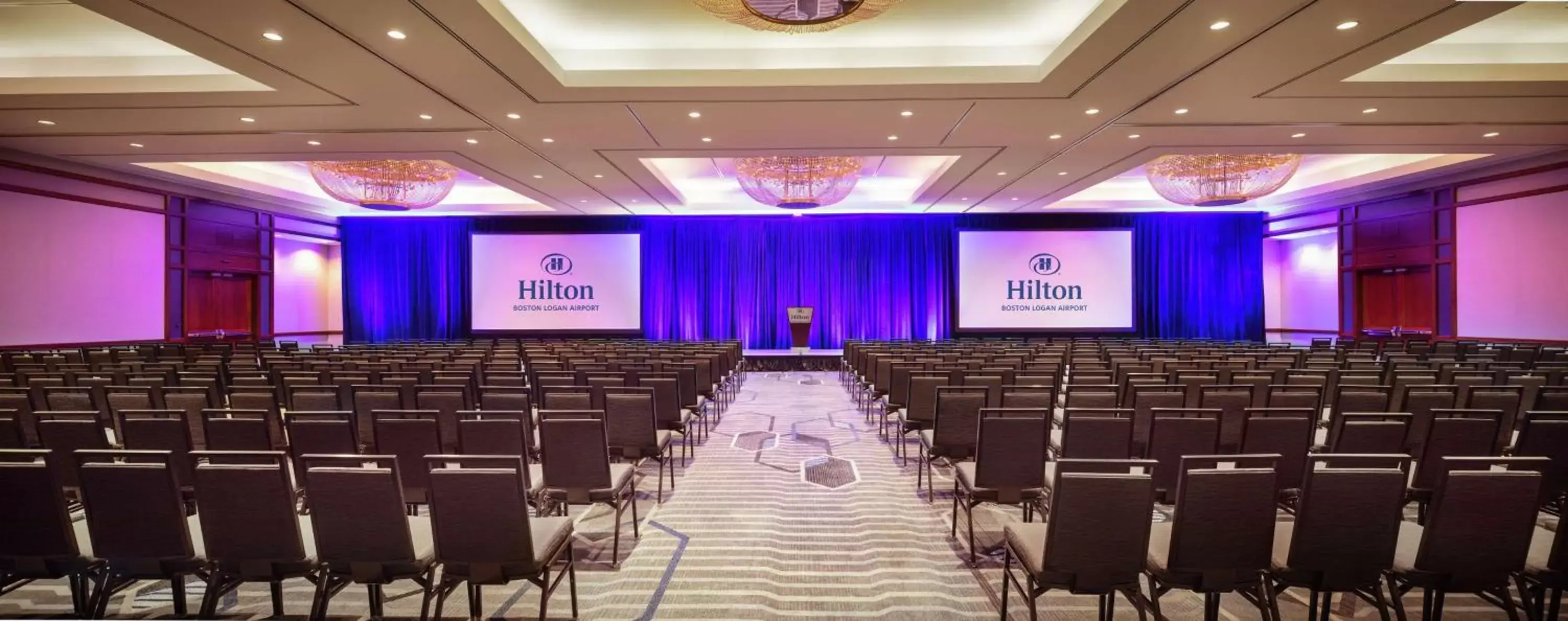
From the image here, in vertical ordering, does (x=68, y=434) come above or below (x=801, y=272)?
below

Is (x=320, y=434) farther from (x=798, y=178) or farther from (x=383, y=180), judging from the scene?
(x=383, y=180)

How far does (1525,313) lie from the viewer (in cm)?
1034

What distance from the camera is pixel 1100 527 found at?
246 cm

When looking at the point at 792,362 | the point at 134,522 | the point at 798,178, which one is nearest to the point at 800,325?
the point at 792,362

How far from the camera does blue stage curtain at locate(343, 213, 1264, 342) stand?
16891mm

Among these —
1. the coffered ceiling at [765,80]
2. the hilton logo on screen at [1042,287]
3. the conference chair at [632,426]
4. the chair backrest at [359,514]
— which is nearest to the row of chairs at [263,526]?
the chair backrest at [359,514]

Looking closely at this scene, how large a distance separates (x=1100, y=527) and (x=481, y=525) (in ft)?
7.65

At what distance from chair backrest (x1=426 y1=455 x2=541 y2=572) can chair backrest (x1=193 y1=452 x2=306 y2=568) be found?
0.53m

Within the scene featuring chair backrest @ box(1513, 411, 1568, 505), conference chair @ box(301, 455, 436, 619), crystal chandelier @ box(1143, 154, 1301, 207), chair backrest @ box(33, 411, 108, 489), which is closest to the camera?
conference chair @ box(301, 455, 436, 619)

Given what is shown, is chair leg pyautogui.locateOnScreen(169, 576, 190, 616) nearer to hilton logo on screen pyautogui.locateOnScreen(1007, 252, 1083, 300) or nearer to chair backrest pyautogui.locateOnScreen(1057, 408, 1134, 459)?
chair backrest pyautogui.locateOnScreen(1057, 408, 1134, 459)

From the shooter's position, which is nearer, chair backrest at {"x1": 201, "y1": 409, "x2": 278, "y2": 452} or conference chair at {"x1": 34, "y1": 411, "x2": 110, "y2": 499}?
conference chair at {"x1": 34, "y1": 411, "x2": 110, "y2": 499}

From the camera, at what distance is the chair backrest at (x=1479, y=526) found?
7.91 feet

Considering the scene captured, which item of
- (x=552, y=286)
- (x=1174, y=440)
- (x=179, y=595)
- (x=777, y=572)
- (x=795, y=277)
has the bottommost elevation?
(x=777, y=572)

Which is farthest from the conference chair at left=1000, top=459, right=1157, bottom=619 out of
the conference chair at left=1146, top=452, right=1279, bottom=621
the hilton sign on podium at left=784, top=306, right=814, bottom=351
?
the hilton sign on podium at left=784, top=306, right=814, bottom=351
